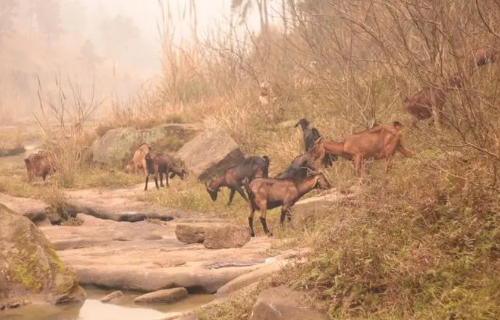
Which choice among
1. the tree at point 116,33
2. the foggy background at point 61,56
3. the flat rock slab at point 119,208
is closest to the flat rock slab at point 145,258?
the flat rock slab at point 119,208

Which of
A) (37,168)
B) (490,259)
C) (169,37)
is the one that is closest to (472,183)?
(490,259)

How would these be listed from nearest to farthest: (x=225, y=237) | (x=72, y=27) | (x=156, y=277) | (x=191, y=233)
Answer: (x=156, y=277)
(x=225, y=237)
(x=191, y=233)
(x=72, y=27)

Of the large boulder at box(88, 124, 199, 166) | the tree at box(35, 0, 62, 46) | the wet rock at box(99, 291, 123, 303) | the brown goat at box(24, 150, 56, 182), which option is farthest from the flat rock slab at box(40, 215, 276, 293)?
the tree at box(35, 0, 62, 46)

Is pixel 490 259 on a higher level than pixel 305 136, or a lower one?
lower

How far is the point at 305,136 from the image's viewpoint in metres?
10.6

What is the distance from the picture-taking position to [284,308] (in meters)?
4.54

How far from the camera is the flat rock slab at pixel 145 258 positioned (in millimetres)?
6562

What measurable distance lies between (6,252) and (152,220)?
3736 millimetres

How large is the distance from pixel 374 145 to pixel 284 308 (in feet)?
12.7

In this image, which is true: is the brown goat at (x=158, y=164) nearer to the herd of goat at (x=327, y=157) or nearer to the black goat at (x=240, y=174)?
the black goat at (x=240, y=174)

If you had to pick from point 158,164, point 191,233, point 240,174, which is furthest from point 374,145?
point 158,164

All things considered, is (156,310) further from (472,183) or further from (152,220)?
(152,220)

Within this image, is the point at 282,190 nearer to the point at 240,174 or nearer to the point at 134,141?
the point at 240,174

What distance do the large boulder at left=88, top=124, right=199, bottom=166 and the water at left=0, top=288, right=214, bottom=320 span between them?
10.3 m
